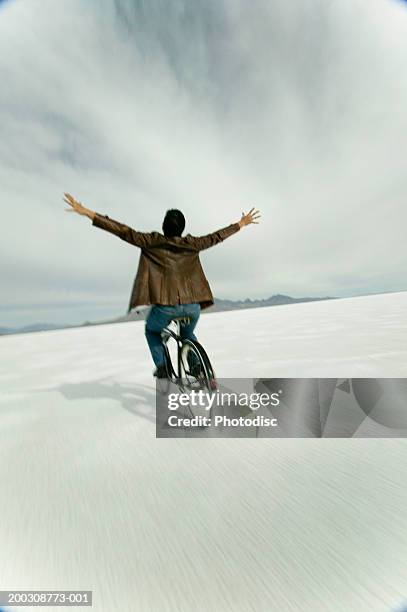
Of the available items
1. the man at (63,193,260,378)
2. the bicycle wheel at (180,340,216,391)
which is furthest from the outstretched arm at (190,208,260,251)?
the bicycle wheel at (180,340,216,391)

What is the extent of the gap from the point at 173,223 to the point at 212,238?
44 centimetres

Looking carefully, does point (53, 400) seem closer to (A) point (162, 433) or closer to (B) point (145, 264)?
(A) point (162, 433)

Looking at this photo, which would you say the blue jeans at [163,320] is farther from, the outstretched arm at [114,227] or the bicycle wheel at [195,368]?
the outstretched arm at [114,227]

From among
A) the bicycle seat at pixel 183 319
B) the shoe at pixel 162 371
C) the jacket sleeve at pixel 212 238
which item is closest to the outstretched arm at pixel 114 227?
the jacket sleeve at pixel 212 238

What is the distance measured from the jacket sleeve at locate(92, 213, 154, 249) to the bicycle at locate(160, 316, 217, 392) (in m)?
0.79

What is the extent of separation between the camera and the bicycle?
2.71m

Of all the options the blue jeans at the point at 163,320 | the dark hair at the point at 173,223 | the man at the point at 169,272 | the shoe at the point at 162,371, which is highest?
the dark hair at the point at 173,223

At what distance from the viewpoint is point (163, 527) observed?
149 centimetres

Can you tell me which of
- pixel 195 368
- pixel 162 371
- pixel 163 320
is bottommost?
pixel 162 371

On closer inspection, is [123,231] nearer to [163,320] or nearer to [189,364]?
[163,320]

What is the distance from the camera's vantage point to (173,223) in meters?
2.95

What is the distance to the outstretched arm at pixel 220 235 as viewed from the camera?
122 inches

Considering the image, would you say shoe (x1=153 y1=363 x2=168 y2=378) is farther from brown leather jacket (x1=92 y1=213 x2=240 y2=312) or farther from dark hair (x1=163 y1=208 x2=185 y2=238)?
dark hair (x1=163 y1=208 x2=185 y2=238)

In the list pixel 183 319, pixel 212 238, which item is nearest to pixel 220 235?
pixel 212 238
